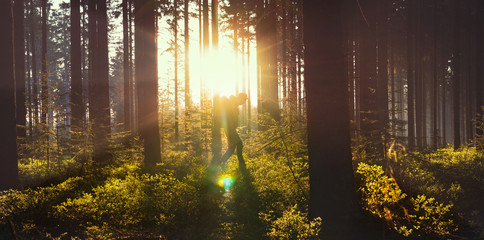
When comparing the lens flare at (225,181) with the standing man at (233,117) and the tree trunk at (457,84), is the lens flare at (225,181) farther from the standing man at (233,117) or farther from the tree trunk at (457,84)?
the tree trunk at (457,84)

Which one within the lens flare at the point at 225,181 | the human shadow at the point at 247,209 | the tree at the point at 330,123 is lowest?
the human shadow at the point at 247,209

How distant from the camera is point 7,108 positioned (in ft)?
29.0

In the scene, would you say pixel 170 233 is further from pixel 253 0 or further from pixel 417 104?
pixel 417 104

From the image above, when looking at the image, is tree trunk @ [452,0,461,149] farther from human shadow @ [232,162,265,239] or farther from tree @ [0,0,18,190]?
tree @ [0,0,18,190]

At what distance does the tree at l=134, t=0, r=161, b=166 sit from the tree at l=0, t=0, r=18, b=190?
4.09 meters

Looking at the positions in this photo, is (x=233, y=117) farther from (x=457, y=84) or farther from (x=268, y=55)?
(x=457, y=84)

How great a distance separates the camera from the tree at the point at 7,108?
8672 mm

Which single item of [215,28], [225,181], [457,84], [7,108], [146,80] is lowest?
[225,181]

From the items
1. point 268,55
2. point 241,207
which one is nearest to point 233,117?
point 241,207

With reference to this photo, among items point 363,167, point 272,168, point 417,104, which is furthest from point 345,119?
point 417,104

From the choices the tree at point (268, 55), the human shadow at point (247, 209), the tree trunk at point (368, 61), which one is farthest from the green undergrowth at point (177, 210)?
the tree at point (268, 55)

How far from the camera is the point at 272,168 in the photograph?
8.15 meters

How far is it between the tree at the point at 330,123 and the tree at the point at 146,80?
27.7 feet

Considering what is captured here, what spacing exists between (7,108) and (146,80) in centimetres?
463
